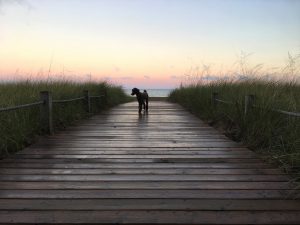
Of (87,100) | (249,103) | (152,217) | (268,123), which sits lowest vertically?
(152,217)

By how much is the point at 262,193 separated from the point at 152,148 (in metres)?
2.51

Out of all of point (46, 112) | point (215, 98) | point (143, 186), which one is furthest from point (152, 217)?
point (215, 98)

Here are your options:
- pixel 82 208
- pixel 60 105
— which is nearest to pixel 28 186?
pixel 82 208

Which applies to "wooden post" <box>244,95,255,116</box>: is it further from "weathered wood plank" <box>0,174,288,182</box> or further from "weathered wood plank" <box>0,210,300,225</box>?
"weathered wood plank" <box>0,210,300,225</box>

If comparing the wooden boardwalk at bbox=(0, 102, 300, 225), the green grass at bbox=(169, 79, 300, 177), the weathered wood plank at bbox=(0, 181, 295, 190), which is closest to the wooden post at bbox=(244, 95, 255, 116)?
the green grass at bbox=(169, 79, 300, 177)

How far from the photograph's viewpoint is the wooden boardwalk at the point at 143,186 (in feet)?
9.20

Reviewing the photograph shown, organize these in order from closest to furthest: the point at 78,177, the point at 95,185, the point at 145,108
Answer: the point at 95,185 < the point at 78,177 < the point at 145,108

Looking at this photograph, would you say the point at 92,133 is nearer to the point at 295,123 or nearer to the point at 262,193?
the point at 295,123

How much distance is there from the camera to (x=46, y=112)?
6781mm

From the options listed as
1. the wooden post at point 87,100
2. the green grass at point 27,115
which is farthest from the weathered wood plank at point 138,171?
the wooden post at point 87,100

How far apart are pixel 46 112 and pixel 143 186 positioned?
377cm

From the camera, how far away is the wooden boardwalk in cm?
280

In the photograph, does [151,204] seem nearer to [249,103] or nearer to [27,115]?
[249,103]

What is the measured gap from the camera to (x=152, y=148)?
5641mm
